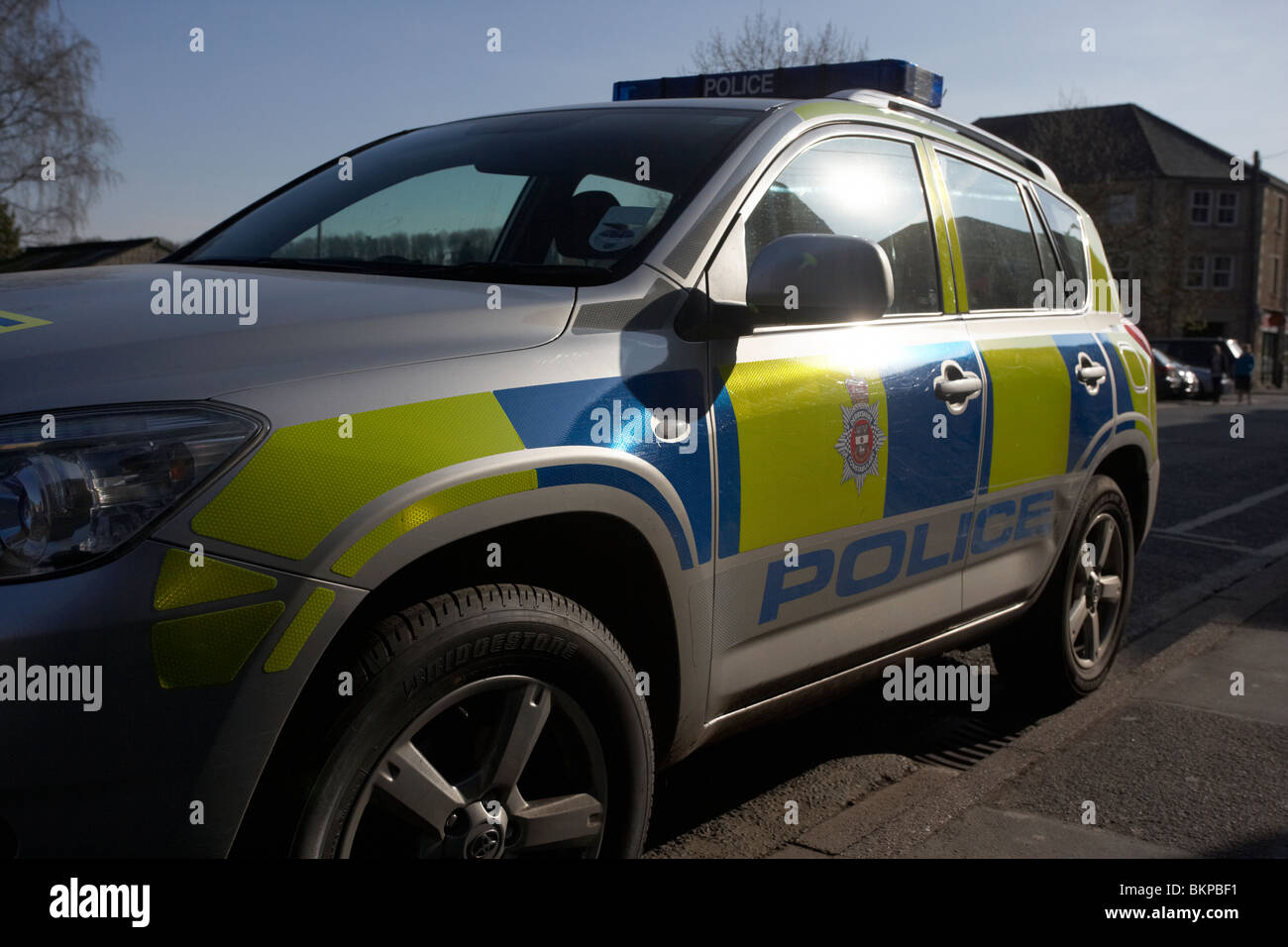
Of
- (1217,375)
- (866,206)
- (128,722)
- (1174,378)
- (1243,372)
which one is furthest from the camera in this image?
(1217,375)

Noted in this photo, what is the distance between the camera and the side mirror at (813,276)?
257 centimetres

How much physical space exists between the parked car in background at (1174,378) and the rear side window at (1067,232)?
1111 inches

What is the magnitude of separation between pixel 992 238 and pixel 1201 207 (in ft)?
194

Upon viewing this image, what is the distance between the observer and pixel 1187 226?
2221 inches

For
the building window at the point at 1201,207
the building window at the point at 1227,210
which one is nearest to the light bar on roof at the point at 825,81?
the building window at the point at 1201,207

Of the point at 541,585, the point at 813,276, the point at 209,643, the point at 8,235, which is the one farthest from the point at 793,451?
the point at 8,235

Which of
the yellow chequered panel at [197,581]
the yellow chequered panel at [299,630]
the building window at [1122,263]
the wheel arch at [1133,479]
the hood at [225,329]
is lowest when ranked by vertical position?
the wheel arch at [1133,479]

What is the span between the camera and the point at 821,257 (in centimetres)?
259

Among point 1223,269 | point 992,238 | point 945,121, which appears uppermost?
point 1223,269

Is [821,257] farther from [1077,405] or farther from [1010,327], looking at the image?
[1077,405]

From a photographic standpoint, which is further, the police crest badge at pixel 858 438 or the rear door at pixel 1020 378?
the rear door at pixel 1020 378

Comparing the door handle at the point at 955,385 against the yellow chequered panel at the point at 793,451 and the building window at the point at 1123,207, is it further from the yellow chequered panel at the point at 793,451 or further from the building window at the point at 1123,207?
the building window at the point at 1123,207

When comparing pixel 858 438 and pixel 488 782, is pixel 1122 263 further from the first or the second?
pixel 488 782

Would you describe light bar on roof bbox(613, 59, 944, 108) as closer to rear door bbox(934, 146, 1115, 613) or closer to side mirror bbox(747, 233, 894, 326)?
rear door bbox(934, 146, 1115, 613)
